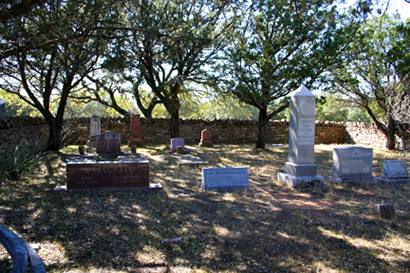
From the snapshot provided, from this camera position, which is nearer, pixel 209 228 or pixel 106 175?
pixel 209 228

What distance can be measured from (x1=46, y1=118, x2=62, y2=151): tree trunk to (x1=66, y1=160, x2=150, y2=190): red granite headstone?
7.79 m

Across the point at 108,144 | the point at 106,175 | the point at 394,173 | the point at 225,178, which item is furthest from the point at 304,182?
the point at 108,144

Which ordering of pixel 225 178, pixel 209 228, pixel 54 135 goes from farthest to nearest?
pixel 54 135 < pixel 225 178 < pixel 209 228

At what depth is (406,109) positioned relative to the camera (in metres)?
16.8

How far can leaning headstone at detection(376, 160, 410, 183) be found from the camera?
9.59 meters

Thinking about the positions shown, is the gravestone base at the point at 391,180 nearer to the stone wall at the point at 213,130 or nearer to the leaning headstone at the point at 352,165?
the leaning headstone at the point at 352,165

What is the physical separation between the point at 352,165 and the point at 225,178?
3.58m

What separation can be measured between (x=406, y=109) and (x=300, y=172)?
10573 millimetres

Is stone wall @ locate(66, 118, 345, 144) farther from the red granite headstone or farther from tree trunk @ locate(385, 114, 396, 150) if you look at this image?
the red granite headstone

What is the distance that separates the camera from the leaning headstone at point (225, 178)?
8.13 m

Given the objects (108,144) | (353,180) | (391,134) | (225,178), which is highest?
(391,134)

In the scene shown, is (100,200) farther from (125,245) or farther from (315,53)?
(315,53)

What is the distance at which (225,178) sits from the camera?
8.21m

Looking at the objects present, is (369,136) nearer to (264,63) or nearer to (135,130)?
(264,63)
